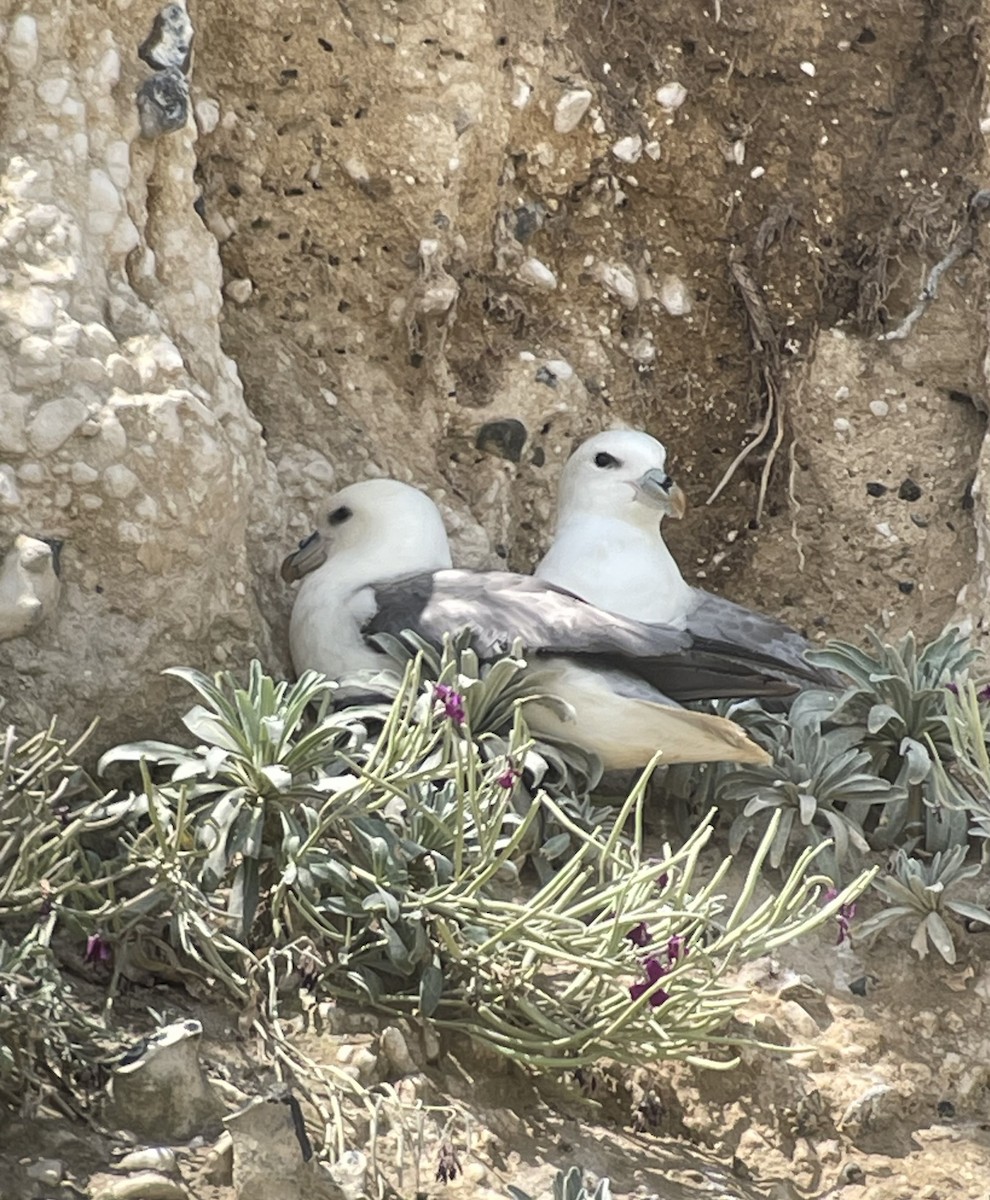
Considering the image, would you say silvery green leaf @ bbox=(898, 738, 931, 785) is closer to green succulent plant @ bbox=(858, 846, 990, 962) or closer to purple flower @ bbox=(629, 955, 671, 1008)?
green succulent plant @ bbox=(858, 846, 990, 962)

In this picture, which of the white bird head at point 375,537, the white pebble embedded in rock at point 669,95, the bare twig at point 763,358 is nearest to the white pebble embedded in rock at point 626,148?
the white pebble embedded in rock at point 669,95

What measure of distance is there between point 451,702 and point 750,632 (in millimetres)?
1057

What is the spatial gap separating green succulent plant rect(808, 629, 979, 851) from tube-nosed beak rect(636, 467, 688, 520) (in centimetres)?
42

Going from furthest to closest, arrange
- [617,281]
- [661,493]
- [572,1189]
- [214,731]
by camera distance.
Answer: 1. [617,281]
2. [661,493]
3. [214,731]
4. [572,1189]

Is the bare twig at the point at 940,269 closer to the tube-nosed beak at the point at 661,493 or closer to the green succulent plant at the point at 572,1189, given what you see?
the tube-nosed beak at the point at 661,493

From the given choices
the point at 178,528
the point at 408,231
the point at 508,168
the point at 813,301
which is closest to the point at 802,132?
the point at 813,301

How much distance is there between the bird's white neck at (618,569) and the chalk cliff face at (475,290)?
0.33 meters

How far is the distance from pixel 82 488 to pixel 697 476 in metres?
1.79

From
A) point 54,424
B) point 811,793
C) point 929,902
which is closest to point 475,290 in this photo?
point 54,424

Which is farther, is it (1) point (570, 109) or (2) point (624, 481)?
(1) point (570, 109)

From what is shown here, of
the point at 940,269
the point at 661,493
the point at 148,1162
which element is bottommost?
the point at 148,1162

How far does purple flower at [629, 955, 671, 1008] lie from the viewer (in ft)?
8.81

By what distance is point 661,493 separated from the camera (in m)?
3.87

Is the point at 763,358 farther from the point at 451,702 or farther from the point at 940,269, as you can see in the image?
the point at 451,702
